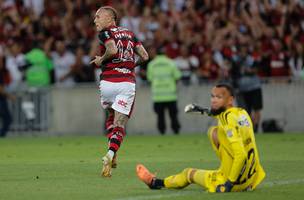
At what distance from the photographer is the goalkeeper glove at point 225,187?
1138 cm

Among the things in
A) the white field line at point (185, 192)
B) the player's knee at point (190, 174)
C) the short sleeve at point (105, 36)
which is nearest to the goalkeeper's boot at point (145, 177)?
the white field line at point (185, 192)

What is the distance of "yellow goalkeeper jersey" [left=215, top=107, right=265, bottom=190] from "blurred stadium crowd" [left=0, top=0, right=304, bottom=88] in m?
16.3

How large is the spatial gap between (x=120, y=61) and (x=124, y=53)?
14cm

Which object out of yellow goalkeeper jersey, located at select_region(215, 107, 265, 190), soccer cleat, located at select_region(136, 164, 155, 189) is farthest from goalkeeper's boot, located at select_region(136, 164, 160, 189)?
yellow goalkeeper jersey, located at select_region(215, 107, 265, 190)

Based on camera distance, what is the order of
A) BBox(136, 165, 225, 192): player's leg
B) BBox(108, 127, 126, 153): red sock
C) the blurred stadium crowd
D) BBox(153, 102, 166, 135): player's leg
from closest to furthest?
BBox(136, 165, 225, 192): player's leg → BBox(108, 127, 126, 153): red sock → BBox(153, 102, 166, 135): player's leg → the blurred stadium crowd

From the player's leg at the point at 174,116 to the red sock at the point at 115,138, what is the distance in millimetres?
12996

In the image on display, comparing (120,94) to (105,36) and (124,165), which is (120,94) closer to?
(105,36)

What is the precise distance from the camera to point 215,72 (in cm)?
2883

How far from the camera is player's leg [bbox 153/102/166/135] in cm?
2797

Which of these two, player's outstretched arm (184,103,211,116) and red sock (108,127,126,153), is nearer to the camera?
player's outstretched arm (184,103,211,116)

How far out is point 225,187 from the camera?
1141 cm

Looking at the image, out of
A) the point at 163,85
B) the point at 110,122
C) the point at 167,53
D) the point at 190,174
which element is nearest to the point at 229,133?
the point at 190,174

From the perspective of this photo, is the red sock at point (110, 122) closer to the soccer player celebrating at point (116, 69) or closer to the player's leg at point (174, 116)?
the soccer player celebrating at point (116, 69)

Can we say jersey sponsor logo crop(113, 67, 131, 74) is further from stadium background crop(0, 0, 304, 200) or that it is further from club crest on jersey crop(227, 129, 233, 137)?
stadium background crop(0, 0, 304, 200)
